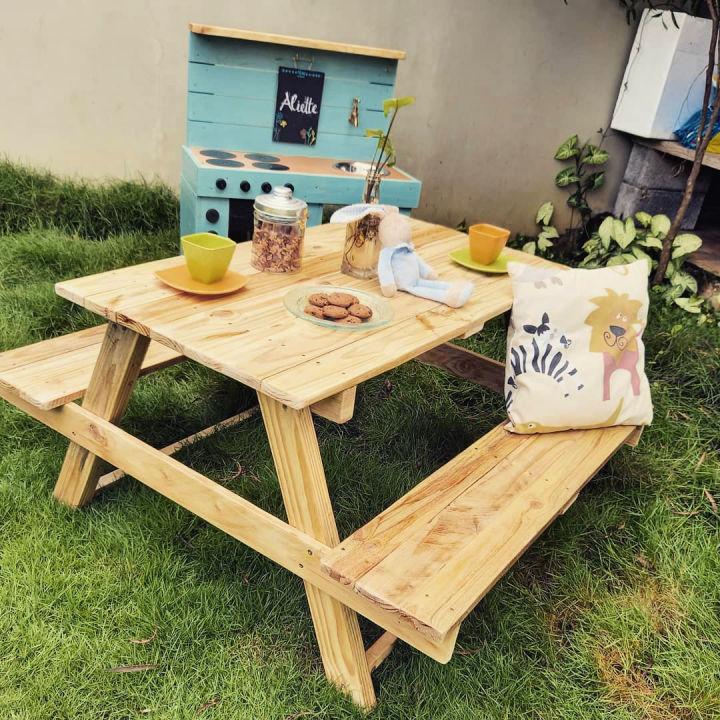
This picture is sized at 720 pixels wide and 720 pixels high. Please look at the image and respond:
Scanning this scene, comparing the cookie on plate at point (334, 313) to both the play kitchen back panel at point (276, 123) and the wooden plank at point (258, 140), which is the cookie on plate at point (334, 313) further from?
the wooden plank at point (258, 140)

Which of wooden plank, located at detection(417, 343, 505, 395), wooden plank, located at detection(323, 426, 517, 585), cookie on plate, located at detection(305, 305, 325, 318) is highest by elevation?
cookie on plate, located at detection(305, 305, 325, 318)

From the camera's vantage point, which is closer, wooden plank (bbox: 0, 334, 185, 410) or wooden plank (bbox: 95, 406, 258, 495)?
wooden plank (bbox: 0, 334, 185, 410)

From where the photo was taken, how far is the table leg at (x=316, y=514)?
1.66m

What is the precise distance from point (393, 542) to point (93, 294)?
0.94 metres

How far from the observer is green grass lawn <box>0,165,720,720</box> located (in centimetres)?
177

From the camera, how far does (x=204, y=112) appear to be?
349 centimetres

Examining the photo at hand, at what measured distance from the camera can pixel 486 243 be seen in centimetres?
235

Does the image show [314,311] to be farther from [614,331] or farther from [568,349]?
[614,331]

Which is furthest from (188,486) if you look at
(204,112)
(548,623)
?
(204,112)

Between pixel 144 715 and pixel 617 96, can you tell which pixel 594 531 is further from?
pixel 617 96

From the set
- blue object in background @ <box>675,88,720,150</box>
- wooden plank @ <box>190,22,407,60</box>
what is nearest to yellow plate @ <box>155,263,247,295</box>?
wooden plank @ <box>190,22,407,60</box>

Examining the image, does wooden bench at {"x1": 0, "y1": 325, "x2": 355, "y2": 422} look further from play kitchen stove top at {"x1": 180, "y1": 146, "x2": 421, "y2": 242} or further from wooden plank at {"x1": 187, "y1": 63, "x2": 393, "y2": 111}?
wooden plank at {"x1": 187, "y1": 63, "x2": 393, "y2": 111}

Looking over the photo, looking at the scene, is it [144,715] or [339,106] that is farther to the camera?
[339,106]

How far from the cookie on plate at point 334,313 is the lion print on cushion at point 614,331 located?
0.76 m
